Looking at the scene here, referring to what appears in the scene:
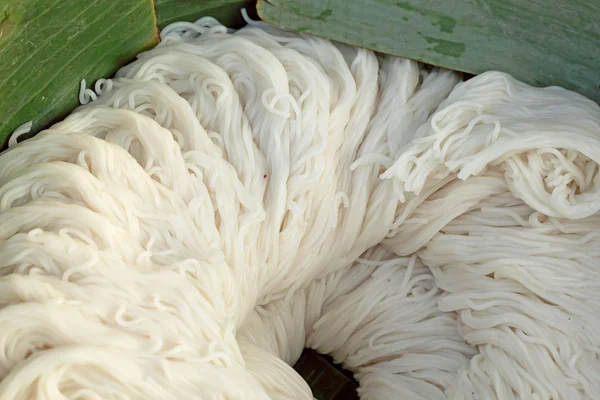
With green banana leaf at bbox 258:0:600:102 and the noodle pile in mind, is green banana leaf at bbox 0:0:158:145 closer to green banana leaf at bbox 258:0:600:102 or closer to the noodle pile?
the noodle pile

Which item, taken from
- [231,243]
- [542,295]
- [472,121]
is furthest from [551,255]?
[231,243]

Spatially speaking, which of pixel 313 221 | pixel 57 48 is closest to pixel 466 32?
pixel 313 221

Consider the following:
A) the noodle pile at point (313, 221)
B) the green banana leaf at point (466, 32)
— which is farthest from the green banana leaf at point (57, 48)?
the green banana leaf at point (466, 32)

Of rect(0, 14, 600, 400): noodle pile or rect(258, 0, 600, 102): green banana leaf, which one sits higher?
rect(258, 0, 600, 102): green banana leaf

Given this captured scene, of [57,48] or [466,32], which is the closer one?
[57,48]

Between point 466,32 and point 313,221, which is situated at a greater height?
point 466,32

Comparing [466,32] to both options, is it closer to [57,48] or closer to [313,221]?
[313,221]

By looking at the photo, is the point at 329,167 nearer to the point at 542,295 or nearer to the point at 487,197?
the point at 487,197

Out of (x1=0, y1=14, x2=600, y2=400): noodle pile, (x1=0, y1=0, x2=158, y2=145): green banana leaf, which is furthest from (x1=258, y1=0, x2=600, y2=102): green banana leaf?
(x1=0, y1=0, x2=158, y2=145): green banana leaf

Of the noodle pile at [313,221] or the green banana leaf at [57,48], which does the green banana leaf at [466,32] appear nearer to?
the noodle pile at [313,221]
